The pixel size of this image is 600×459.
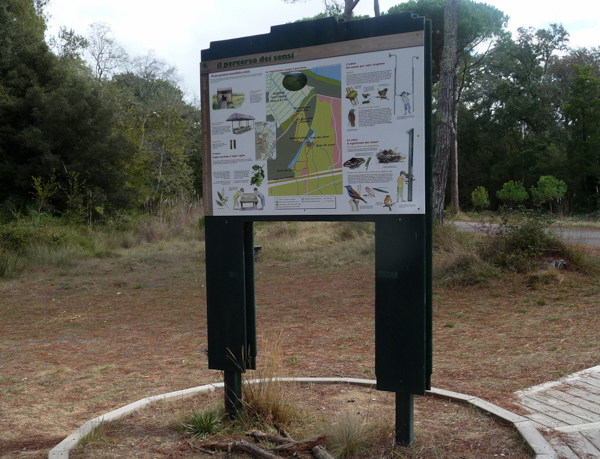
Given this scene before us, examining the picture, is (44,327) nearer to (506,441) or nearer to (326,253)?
(506,441)

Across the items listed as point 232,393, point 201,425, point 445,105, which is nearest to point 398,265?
point 232,393

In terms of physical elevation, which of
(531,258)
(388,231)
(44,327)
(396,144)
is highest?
(396,144)

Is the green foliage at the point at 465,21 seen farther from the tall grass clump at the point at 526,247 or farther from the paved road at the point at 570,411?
the paved road at the point at 570,411

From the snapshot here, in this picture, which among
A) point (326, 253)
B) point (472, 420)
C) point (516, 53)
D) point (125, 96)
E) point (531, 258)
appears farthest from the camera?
point (516, 53)

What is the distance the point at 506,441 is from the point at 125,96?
3169cm

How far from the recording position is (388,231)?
300cm

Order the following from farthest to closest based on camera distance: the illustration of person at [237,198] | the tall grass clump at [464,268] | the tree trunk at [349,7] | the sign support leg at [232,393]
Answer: the tree trunk at [349,7] < the tall grass clump at [464,268] < the sign support leg at [232,393] < the illustration of person at [237,198]

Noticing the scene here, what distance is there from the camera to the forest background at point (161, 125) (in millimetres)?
19156

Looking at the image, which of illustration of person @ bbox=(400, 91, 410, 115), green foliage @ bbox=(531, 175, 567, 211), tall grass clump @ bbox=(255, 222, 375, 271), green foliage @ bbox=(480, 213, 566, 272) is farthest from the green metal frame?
green foliage @ bbox=(531, 175, 567, 211)

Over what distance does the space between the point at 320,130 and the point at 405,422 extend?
177 centimetres

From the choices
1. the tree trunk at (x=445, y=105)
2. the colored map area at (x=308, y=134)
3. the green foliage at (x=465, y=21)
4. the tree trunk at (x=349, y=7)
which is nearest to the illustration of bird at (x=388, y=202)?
the colored map area at (x=308, y=134)

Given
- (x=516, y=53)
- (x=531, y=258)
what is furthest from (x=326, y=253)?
(x=516, y=53)

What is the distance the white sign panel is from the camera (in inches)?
115

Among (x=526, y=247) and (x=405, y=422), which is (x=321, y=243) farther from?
(x=405, y=422)
